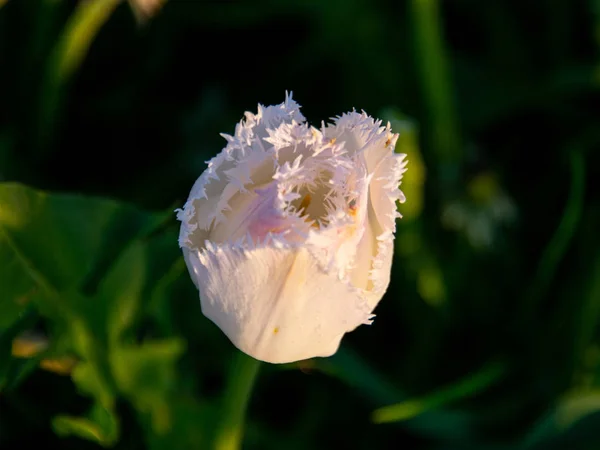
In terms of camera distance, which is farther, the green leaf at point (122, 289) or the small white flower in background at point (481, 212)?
the small white flower in background at point (481, 212)

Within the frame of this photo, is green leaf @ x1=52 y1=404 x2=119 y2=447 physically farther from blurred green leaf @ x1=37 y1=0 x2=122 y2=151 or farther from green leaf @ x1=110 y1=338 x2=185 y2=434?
blurred green leaf @ x1=37 y1=0 x2=122 y2=151

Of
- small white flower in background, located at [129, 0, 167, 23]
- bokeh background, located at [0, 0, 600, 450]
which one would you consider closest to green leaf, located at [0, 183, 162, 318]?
bokeh background, located at [0, 0, 600, 450]

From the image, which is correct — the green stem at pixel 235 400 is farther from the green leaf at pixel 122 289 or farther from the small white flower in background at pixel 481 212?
the small white flower in background at pixel 481 212

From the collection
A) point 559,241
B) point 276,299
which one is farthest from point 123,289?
point 559,241

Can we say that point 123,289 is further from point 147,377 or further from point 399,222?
point 399,222

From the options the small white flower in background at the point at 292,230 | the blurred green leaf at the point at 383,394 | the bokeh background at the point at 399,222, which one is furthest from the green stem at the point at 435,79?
the small white flower in background at the point at 292,230

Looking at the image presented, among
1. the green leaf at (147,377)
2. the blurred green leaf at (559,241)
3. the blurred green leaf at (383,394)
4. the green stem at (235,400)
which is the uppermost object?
the blurred green leaf at (559,241)

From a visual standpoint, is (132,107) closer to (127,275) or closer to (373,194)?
(127,275)

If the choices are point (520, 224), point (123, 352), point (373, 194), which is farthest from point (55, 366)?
point (520, 224)
